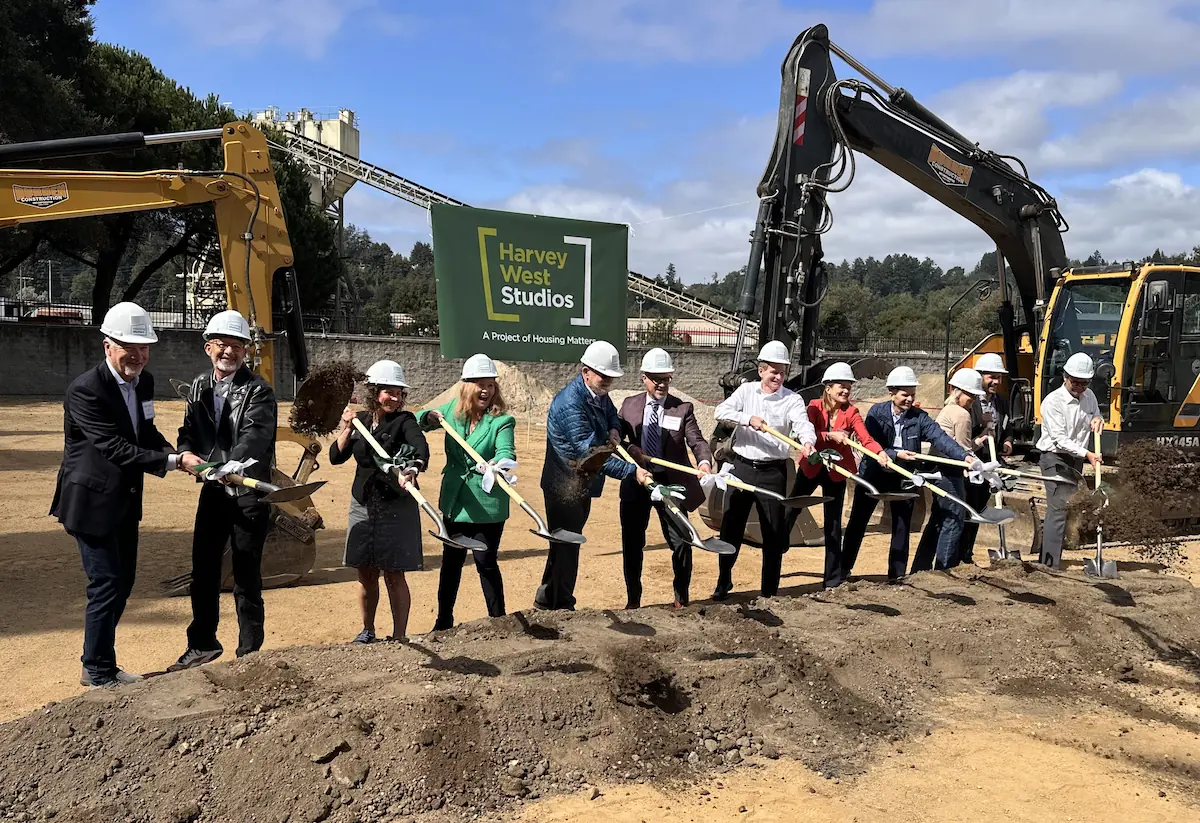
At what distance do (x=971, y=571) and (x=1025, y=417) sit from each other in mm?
3781

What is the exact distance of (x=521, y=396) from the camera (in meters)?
21.9

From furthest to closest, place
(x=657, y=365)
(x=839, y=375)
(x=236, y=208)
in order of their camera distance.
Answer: (x=236, y=208) < (x=839, y=375) < (x=657, y=365)

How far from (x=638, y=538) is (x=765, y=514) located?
89cm

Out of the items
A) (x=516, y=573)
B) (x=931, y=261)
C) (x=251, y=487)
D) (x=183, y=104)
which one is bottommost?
(x=516, y=573)

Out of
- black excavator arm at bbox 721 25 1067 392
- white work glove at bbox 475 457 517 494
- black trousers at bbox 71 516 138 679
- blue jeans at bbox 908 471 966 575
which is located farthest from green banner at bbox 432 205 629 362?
black trousers at bbox 71 516 138 679

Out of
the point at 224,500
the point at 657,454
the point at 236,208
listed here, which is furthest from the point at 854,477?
the point at 236,208

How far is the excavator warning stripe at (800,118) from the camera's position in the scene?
31.6 feet

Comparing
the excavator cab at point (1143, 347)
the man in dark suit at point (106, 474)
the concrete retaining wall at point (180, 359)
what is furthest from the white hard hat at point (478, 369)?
the concrete retaining wall at point (180, 359)

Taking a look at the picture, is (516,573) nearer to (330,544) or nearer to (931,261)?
(330,544)

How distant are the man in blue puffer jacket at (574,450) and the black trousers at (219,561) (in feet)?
5.29

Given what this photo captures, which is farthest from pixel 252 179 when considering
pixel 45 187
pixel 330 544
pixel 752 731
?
pixel 752 731

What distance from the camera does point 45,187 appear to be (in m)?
7.15

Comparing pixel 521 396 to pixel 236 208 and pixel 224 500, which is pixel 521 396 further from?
pixel 224 500

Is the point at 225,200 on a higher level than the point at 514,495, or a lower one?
higher
